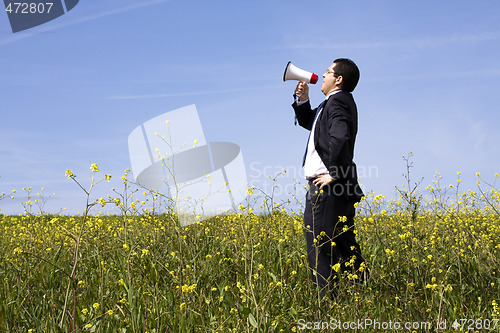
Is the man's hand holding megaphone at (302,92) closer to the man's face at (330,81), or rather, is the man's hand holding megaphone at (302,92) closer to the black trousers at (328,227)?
the man's face at (330,81)

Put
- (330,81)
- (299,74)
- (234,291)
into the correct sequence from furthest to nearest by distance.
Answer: (299,74) → (330,81) → (234,291)

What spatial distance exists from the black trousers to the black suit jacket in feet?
0.24

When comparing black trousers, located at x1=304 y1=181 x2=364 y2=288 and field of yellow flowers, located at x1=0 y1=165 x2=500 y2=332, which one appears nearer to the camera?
field of yellow flowers, located at x1=0 y1=165 x2=500 y2=332

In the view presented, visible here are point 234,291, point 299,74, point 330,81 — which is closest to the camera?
point 234,291

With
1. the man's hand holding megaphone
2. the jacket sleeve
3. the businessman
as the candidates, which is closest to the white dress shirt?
the businessman

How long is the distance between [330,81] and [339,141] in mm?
702

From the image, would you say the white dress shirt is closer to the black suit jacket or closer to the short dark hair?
the black suit jacket

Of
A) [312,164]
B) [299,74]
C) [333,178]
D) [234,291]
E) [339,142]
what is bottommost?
[234,291]

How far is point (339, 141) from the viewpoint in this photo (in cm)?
359

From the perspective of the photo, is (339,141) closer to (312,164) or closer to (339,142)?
(339,142)

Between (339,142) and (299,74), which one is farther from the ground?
(299,74)

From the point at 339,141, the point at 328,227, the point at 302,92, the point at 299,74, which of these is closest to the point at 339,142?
the point at 339,141

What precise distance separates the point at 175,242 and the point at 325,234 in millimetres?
1512

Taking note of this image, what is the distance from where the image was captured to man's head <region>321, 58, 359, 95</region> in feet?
13.1
